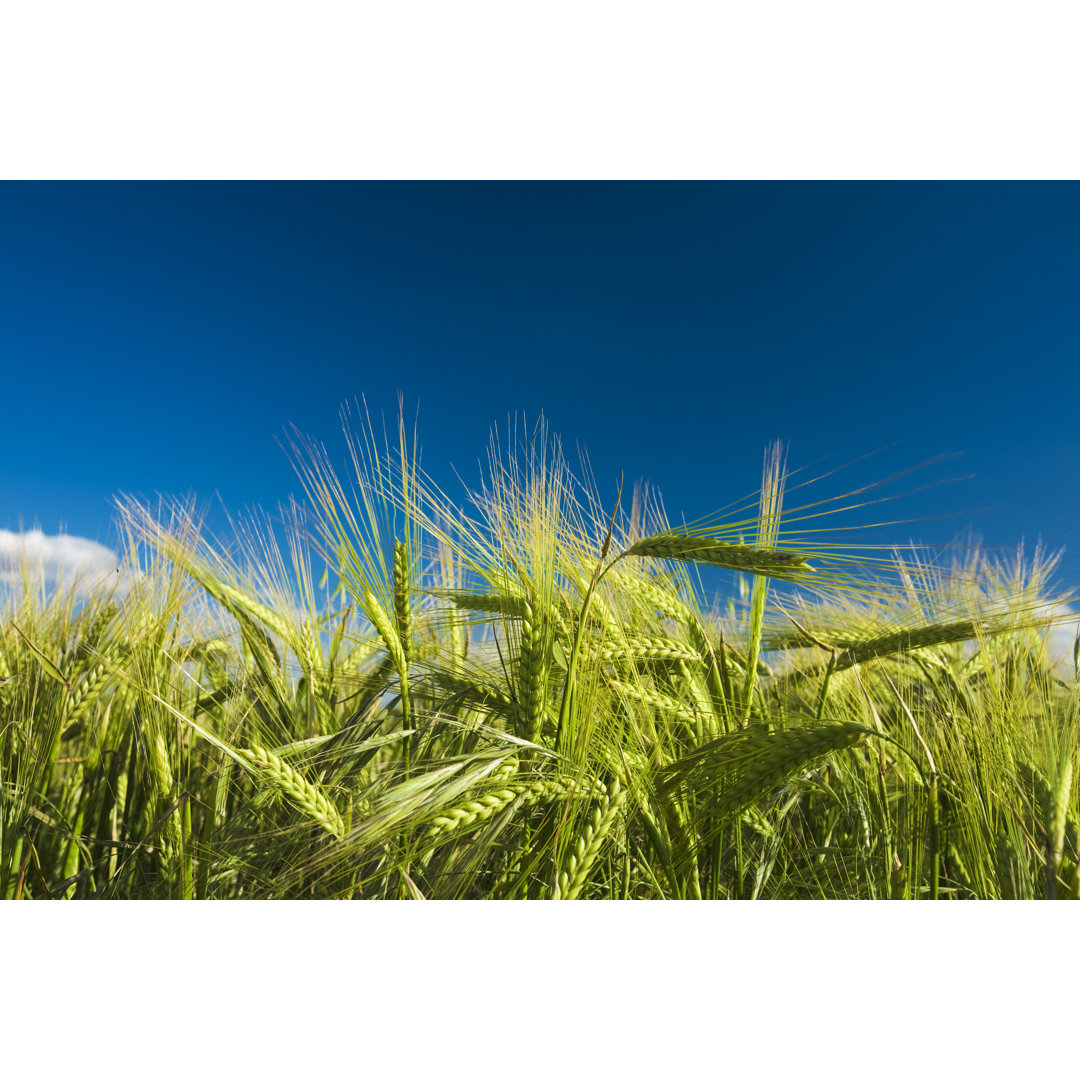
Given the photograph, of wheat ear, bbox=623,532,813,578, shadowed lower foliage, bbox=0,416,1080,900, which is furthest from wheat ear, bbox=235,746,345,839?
wheat ear, bbox=623,532,813,578

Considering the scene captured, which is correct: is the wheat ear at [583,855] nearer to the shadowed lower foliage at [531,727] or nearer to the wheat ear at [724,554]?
the shadowed lower foliage at [531,727]

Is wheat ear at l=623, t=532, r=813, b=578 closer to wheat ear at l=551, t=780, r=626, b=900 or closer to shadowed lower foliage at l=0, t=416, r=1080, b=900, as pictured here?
shadowed lower foliage at l=0, t=416, r=1080, b=900

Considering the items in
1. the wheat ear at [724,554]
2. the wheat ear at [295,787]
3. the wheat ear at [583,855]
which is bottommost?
the wheat ear at [583,855]

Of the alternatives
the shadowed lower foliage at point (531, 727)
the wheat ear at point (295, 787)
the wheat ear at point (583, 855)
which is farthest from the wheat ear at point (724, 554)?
the wheat ear at point (295, 787)

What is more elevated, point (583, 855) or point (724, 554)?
point (724, 554)

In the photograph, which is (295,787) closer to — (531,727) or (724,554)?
(531,727)

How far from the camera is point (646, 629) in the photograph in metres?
1.40

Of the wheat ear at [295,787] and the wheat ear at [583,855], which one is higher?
the wheat ear at [295,787]

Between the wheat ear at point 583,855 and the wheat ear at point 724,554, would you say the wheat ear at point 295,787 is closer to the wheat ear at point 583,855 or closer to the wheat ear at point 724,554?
the wheat ear at point 583,855

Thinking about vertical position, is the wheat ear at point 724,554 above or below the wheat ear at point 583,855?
above

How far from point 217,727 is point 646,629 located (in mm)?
914

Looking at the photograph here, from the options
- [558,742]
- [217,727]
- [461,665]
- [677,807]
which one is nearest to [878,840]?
[677,807]

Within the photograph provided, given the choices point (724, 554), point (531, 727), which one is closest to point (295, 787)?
point (531, 727)

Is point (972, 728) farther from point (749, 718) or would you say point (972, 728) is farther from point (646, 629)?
point (646, 629)
